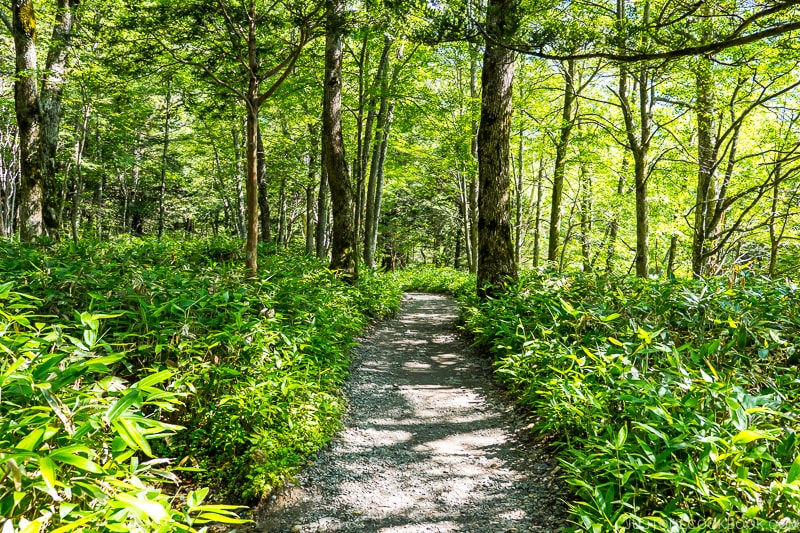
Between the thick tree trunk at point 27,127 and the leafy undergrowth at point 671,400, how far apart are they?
8.42 meters

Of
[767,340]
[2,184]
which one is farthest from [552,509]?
[2,184]

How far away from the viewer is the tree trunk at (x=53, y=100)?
7.92 meters

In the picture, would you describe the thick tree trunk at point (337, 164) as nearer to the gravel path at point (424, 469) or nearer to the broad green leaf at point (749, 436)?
the gravel path at point (424, 469)

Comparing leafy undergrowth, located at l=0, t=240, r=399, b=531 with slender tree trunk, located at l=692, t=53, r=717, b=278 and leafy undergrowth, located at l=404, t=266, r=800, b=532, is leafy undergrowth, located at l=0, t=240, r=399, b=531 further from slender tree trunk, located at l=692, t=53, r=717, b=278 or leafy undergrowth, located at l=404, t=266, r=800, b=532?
slender tree trunk, located at l=692, t=53, r=717, b=278

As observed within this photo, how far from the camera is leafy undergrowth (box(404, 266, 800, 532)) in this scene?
2.15 m

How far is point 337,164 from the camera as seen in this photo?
8.38m

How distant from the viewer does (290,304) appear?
512 cm

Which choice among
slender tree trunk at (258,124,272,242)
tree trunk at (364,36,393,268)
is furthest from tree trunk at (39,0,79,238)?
tree trunk at (364,36,393,268)

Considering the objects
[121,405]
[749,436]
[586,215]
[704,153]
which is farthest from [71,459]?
[586,215]

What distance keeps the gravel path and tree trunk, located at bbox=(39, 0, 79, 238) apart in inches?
284

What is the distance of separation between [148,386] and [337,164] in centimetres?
713

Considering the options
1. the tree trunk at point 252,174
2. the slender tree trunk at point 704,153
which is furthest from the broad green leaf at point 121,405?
the slender tree trunk at point 704,153

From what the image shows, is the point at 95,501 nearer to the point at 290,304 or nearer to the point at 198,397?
the point at 198,397

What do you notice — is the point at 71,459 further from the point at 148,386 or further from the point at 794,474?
the point at 794,474
